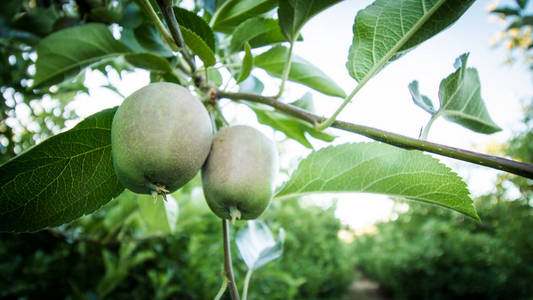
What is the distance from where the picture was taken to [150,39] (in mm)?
843

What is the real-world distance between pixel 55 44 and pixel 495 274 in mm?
6616

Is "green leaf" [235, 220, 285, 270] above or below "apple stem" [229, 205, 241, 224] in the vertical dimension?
below

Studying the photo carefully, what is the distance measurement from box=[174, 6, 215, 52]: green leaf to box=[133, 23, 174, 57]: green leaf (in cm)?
19

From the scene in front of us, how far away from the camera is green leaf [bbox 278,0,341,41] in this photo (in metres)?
0.68

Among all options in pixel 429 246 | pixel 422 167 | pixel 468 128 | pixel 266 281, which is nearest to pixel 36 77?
pixel 422 167

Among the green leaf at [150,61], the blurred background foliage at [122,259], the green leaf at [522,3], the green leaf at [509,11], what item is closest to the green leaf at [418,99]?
the green leaf at [150,61]

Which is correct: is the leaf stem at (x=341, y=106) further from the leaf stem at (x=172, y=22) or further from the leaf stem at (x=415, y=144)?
the leaf stem at (x=172, y=22)

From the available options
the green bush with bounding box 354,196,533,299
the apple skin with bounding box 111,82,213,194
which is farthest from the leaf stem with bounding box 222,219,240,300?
the green bush with bounding box 354,196,533,299

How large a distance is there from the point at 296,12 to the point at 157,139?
0.41 m

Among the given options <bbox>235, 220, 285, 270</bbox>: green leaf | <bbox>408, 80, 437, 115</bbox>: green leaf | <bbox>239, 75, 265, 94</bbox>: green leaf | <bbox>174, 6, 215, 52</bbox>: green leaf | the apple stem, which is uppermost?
<bbox>174, 6, 215, 52</bbox>: green leaf

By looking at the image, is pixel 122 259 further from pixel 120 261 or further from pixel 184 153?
pixel 184 153

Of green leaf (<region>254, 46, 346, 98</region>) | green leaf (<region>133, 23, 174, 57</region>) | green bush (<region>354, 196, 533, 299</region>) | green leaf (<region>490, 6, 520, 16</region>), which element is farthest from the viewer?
green bush (<region>354, 196, 533, 299</region>)

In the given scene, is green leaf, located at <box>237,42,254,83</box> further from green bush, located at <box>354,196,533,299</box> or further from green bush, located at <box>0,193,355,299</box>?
green bush, located at <box>354,196,533,299</box>

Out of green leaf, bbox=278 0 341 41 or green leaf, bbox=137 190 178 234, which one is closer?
green leaf, bbox=278 0 341 41
